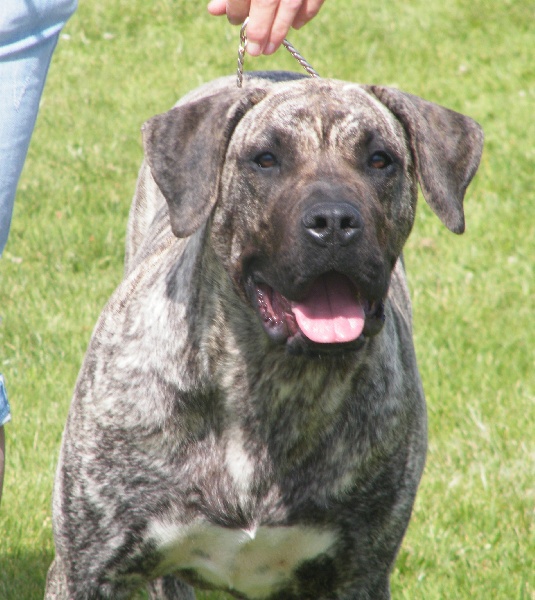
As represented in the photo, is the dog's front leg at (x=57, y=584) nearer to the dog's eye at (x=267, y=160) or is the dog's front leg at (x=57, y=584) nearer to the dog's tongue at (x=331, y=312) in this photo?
the dog's tongue at (x=331, y=312)

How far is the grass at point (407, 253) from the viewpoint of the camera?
483 centimetres

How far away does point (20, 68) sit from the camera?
3.46 metres

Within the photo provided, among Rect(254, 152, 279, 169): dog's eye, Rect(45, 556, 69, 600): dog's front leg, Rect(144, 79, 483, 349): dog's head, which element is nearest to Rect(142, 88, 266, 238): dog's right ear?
Rect(144, 79, 483, 349): dog's head

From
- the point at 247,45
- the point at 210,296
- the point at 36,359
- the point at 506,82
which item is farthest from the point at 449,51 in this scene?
the point at 210,296

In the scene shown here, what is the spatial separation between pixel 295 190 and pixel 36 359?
2957mm

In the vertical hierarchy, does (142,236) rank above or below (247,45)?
below

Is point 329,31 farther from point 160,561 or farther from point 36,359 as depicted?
point 160,561

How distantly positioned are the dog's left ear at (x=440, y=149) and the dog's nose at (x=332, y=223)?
1.73 ft

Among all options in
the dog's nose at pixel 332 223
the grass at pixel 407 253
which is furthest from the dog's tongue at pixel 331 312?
the grass at pixel 407 253

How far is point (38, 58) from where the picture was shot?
3.54m

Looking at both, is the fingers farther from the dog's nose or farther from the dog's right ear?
the dog's nose

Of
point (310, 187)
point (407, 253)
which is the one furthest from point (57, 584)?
point (407, 253)

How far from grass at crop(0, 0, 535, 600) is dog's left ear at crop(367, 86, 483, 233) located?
168 centimetres

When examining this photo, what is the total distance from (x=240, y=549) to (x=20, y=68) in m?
1.62
